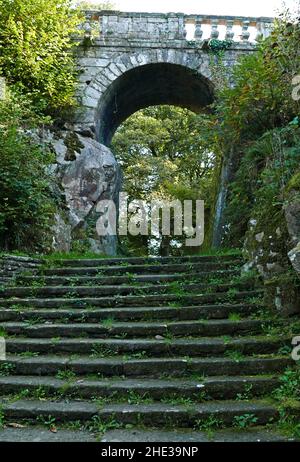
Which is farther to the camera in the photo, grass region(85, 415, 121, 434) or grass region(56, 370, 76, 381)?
grass region(56, 370, 76, 381)

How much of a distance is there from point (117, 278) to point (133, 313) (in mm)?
1083

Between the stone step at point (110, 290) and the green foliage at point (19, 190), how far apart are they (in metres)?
1.30

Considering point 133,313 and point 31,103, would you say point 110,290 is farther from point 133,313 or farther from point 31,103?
point 31,103

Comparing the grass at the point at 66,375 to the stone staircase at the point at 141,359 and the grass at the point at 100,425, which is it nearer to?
the stone staircase at the point at 141,359

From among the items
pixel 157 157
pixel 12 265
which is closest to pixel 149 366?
pixel 12 265

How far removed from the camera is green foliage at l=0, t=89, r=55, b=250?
666 centimetres

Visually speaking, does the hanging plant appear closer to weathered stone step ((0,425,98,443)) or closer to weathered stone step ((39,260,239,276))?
weathered stone step ((39,260,239,276))

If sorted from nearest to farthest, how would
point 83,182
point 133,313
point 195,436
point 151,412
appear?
1. point 195,436
2. point 151,412
3. point 133,313
4. point 83,182

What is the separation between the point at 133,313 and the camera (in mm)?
4719

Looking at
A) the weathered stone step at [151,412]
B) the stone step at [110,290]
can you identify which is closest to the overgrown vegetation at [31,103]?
the stone step at [110,290]

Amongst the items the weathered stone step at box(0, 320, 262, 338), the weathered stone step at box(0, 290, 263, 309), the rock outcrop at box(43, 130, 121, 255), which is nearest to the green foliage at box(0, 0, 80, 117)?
the rock outcrop at box(43, 130, 121, 255)

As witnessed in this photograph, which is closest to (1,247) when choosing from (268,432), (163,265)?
(163,265)

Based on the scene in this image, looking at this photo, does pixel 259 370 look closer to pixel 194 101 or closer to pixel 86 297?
pixel 86 297

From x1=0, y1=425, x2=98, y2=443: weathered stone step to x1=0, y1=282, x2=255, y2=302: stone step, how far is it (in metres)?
2.42
